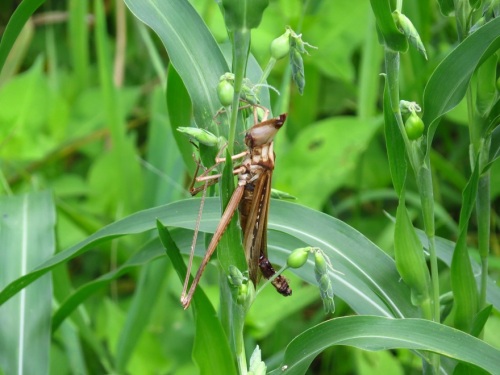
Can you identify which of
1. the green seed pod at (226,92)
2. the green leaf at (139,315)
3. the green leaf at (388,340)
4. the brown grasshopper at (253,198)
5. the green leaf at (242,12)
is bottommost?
the green leaf at (139,315)

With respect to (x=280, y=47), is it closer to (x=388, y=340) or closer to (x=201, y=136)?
(x=201, y=136)

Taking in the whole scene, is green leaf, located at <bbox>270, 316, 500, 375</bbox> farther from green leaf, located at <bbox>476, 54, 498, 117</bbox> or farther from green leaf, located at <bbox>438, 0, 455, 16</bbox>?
green leaf, located at <bbox>438, 0, 455, 16</bbox>

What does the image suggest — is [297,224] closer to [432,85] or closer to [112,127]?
[432,85]

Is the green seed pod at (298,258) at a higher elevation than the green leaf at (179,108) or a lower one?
lower

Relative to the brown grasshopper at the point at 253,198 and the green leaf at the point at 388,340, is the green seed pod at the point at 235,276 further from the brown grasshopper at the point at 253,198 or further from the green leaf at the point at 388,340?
the green leaf at the point at 388,340

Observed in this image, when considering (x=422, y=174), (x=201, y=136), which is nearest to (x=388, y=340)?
(x=422, y=174)

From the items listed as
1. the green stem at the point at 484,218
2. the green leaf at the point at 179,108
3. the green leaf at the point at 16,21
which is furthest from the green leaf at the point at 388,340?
the green leaf at the point at 16,21

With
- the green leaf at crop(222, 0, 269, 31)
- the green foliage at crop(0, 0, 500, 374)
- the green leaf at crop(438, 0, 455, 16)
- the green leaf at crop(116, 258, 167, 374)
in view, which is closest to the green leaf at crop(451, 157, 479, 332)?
the green foliage at crop(0, 0, 500, 374)
